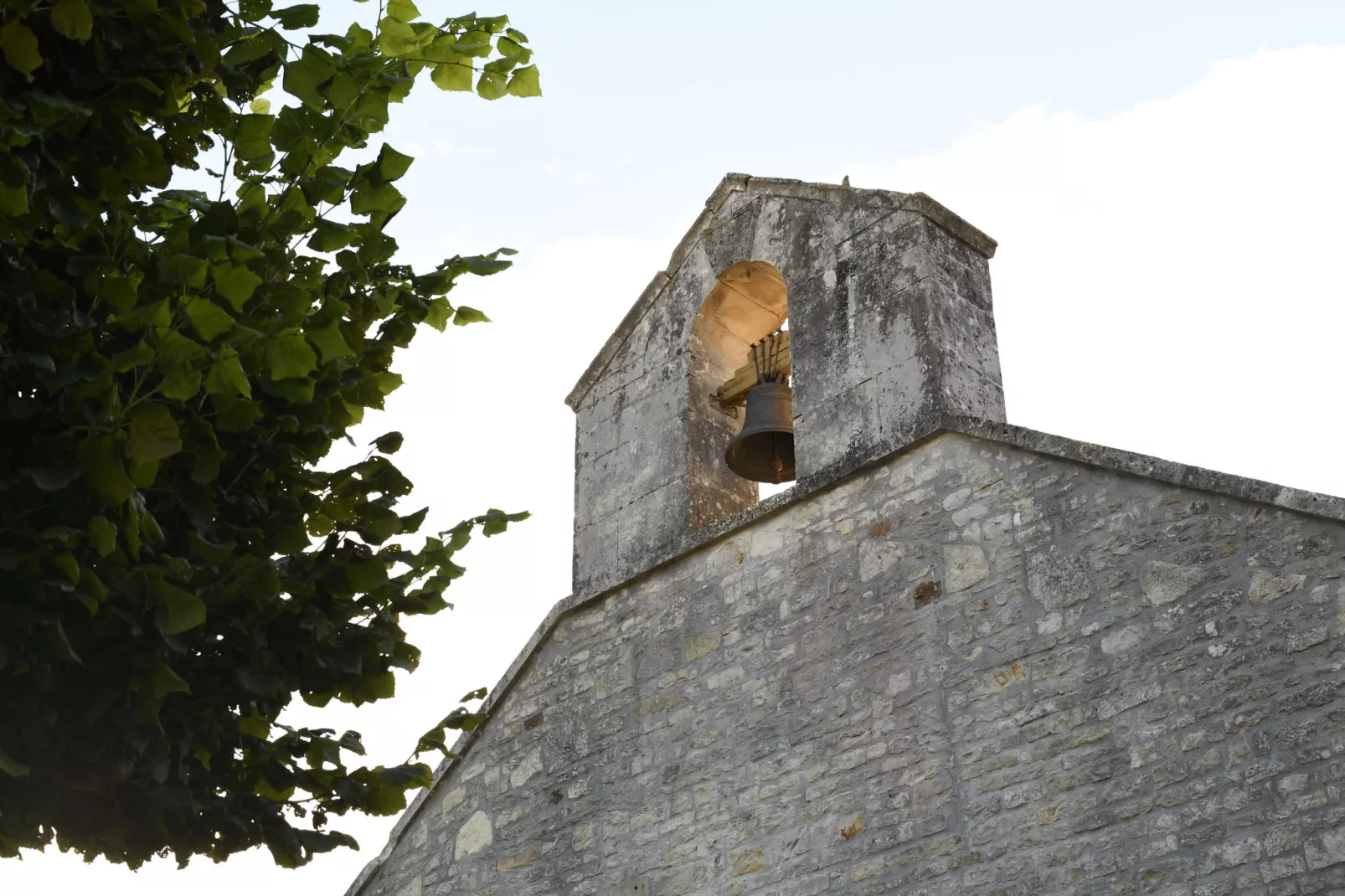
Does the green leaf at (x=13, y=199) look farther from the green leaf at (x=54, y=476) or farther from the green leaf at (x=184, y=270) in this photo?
the green leaf at (x=54, y=476)

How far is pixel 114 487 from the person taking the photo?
9.59 feet

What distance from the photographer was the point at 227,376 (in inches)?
118

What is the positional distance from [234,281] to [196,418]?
0.34 m

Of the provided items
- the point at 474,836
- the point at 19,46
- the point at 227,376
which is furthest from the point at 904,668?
the point at 19,46

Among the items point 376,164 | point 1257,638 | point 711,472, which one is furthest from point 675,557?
point 376,164

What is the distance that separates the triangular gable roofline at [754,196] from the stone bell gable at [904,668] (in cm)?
2

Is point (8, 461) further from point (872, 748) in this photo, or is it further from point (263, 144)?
point (872, 748)

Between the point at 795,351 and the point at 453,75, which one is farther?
the point at 795,351

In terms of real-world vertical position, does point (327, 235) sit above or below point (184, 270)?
above

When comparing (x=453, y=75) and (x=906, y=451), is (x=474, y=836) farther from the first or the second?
(x=453, y=75)

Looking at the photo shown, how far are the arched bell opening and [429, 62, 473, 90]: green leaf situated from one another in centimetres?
360

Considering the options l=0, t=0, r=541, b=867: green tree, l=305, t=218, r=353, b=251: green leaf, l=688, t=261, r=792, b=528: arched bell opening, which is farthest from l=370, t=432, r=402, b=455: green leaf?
l=688, t=261, r=792, b=528: arched bell opening

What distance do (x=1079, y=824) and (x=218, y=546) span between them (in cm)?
329

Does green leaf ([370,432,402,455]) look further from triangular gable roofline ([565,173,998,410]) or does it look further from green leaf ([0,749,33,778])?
triangular gable roofline ([565,173,998,410])
